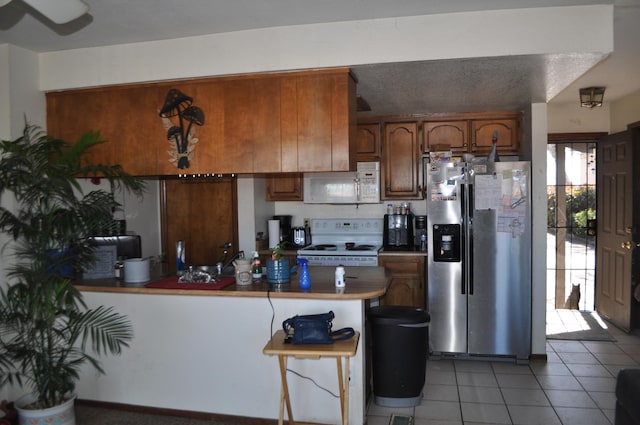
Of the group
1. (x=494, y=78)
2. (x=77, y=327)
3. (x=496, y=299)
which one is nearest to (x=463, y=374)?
(x=496, y=299)

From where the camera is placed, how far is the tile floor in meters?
3.26

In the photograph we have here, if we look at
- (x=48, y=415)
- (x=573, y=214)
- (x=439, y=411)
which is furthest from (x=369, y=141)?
(x=48, y=415)

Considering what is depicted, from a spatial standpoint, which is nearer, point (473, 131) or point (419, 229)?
point (473, 131)

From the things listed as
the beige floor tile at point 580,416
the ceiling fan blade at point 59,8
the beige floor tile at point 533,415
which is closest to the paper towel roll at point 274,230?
the beige floor tile at point 533,415

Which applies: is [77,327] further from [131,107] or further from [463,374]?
[463,374]

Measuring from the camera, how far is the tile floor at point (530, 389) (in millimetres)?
3262

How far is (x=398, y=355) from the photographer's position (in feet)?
10.9

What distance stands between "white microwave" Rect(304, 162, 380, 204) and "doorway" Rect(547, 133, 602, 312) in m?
2.16

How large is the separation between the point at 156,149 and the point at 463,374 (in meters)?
3.02

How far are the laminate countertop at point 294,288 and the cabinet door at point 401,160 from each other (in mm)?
1688

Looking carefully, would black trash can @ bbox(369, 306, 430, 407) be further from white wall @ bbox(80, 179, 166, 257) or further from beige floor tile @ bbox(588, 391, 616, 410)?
white wall @ bbox(80, 179, 166, 257)

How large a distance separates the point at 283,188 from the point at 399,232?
133 centimetres

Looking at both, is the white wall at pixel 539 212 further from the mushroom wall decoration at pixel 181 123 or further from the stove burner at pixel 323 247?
the mushroom wall decoration at pixel 181 123

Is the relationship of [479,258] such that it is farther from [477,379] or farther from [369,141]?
[369,141]
